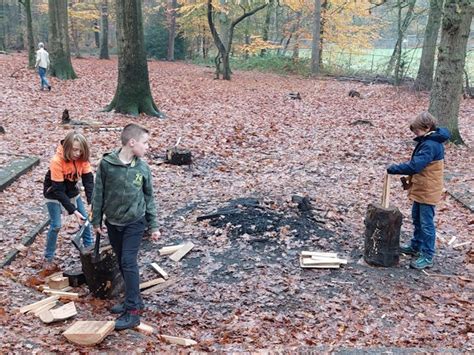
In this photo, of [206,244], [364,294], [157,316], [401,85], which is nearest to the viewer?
[157,316]

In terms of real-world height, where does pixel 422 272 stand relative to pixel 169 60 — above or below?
below

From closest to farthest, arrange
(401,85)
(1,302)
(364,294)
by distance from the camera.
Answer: (1,302) → (364,294) → (401,85)

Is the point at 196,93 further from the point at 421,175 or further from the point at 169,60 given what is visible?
the point at 169,60

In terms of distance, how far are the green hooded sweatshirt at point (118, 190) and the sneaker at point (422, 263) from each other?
3.42 m

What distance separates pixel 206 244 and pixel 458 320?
321 cm

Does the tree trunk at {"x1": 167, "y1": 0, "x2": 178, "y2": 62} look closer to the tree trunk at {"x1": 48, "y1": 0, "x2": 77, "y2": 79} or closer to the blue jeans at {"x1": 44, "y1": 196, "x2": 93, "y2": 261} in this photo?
the tree trunk at {"x1": 48, "y1": 0, "x2": 77, "y2": 79}

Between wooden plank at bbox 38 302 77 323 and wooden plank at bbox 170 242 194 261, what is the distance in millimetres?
1752

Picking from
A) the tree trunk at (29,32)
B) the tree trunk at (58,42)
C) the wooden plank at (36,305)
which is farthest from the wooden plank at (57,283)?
the tree trunk at (29,32)

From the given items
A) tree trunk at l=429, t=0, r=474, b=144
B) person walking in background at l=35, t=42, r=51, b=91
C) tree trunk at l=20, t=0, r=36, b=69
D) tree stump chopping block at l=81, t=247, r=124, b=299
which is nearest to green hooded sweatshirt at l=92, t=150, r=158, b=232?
tree stump chopping block at l=81, t=247, r=124, b=299

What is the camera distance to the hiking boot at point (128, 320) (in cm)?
432

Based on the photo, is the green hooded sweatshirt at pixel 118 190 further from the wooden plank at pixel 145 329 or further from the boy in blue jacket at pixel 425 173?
the boy in blue jacket at pixel 425 173

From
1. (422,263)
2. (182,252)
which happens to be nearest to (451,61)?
(422,263)

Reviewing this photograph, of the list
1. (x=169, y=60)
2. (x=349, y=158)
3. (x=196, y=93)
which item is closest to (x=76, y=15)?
(x=169, y=60)

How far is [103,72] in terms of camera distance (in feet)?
86.3
